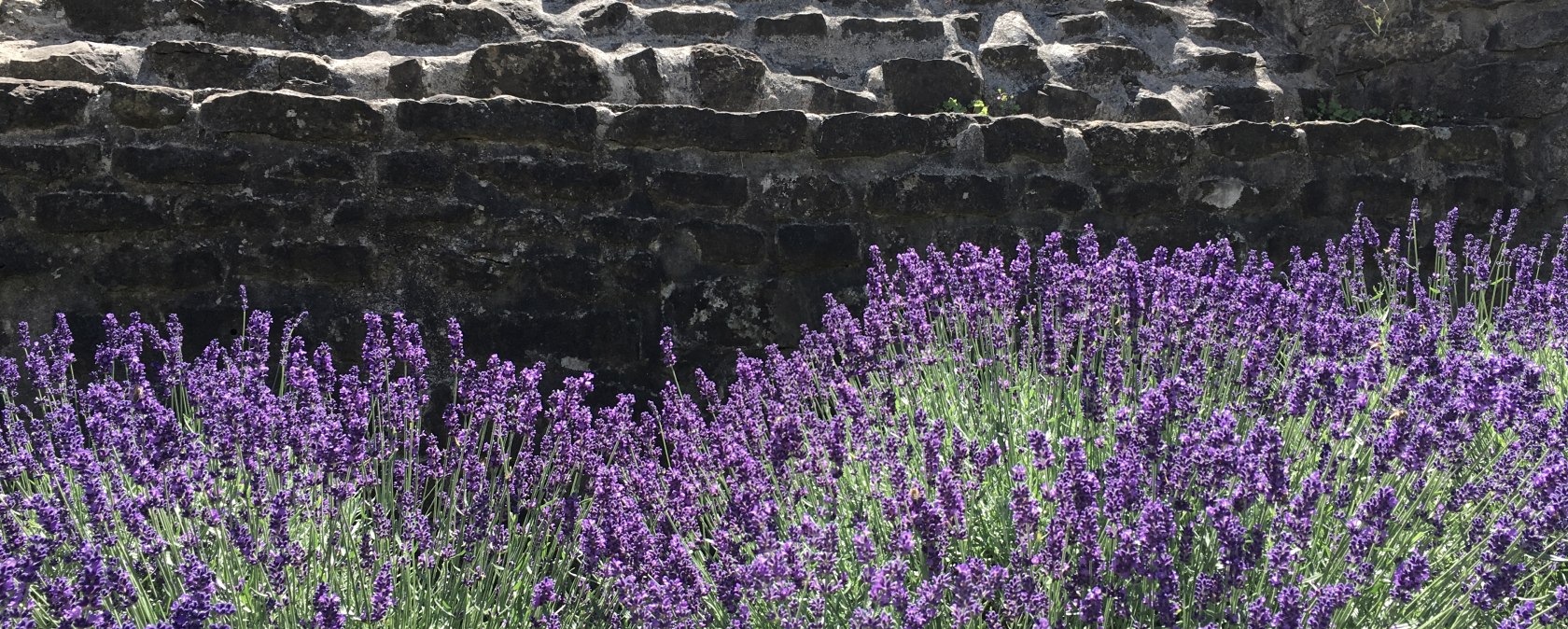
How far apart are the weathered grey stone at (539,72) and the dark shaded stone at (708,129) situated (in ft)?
0.90

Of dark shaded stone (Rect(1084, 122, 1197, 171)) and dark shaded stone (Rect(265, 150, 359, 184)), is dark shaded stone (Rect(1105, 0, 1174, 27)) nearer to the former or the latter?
dark shaded stone (Rect(1084, 122, 1197, 171))

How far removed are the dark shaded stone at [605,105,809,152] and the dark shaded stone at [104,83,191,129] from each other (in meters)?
1.22

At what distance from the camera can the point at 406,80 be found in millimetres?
3871

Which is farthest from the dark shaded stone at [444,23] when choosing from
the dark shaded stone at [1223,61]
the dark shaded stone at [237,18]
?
the dark shaded stone at [1223,61]

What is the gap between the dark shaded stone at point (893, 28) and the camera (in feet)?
14.8

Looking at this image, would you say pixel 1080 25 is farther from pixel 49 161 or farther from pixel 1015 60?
pixel 49 161

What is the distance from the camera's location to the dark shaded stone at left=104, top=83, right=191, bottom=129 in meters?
3.46

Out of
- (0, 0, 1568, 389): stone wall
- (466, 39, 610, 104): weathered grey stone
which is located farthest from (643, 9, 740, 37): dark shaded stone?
(466, 39, 610, 104): weathered grey stone

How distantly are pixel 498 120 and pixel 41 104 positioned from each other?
1.22 meters

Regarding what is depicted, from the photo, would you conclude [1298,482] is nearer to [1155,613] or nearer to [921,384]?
[1155,613]

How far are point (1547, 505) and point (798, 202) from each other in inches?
97.8

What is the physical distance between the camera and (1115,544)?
213 centimetres

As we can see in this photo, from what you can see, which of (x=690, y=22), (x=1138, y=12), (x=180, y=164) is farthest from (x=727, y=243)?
(x=1138, y=12)

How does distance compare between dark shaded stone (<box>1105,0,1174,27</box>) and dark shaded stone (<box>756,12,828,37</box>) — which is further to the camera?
dark shaded stone (<box>1105,0,1174,27</box>)
